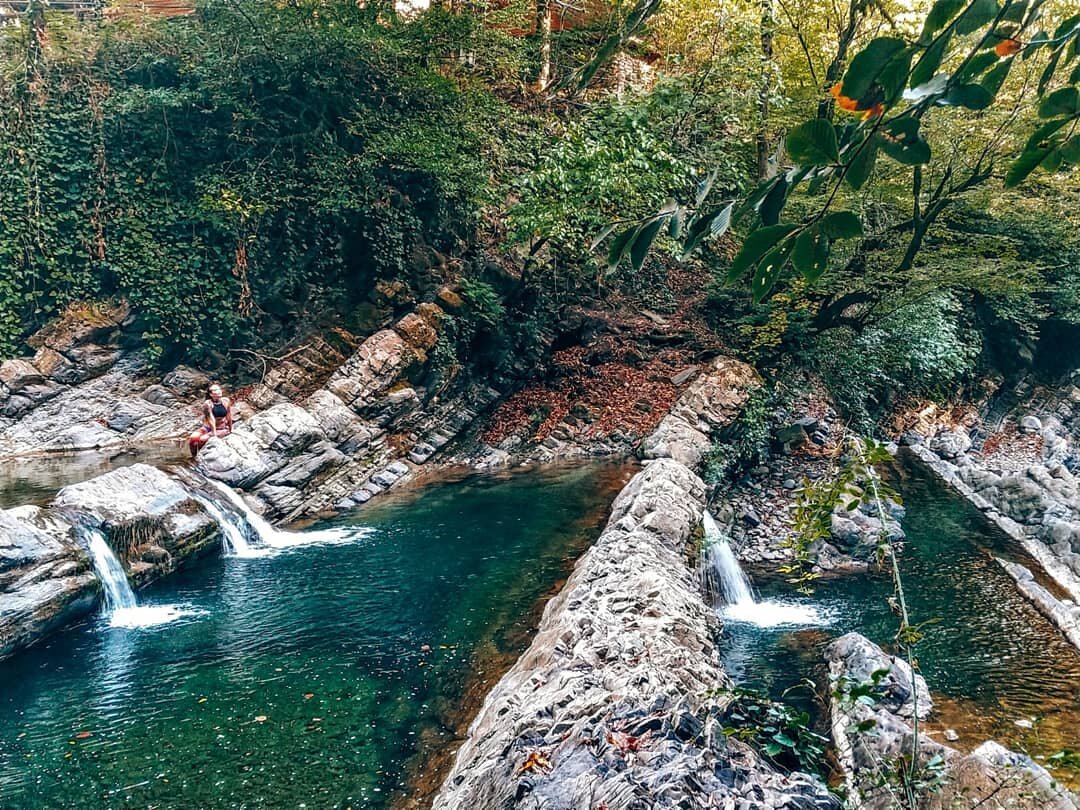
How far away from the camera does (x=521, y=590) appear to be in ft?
23.4

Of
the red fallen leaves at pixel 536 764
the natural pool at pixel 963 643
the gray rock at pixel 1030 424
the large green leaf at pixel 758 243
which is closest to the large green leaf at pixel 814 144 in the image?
the large green leaf at pixel 758 243

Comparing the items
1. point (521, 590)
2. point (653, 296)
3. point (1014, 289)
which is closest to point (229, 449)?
point (521, 590)

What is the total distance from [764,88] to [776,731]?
12.6m

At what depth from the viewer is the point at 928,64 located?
1.04 metres

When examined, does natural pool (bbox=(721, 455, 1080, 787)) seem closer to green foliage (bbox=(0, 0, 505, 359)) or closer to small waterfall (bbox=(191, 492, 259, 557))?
small waterfall (bbox=(191, 492, 259, 557))

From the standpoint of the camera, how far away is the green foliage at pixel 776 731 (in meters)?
2.22

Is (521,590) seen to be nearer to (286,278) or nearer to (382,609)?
(382,609)

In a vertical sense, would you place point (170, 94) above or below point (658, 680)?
above

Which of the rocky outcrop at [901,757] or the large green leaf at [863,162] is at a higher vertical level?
the large green leaf at [863,162]

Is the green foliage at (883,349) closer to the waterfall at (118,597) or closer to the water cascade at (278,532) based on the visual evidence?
the water cascade at (278,532)

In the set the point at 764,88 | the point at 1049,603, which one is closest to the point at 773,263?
the point at 1049,603

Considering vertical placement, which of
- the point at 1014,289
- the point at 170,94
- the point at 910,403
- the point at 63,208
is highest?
the point at 170,94

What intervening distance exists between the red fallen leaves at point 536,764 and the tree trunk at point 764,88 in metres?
10.2

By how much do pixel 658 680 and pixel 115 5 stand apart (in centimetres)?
1637
